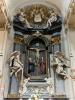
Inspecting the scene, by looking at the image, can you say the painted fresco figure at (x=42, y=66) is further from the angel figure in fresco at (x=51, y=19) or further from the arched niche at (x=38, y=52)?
the angel figure in fresco at (x=51, y=19)

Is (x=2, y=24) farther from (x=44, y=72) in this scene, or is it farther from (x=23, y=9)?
(x=44, y=72)

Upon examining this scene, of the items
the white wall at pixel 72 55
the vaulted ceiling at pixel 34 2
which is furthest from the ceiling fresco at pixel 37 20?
the white wall at pixel 72 55

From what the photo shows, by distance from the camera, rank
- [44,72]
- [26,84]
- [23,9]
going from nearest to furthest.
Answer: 1. [26,84]
2. [44,72]
3. [23,9]

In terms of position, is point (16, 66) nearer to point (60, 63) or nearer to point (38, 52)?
point (38, 52)

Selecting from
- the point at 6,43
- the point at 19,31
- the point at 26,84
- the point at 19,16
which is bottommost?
the point at 26,84

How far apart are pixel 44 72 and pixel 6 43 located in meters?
2.18

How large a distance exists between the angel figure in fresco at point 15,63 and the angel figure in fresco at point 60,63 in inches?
61.0

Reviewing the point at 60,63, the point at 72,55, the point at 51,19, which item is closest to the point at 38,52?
the point at 60,63

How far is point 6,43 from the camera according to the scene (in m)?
9.43

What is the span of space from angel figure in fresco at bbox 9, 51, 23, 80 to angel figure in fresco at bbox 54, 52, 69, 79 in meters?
1.55

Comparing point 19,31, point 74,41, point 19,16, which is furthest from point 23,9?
point 74,41

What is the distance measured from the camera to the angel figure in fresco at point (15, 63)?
879cm

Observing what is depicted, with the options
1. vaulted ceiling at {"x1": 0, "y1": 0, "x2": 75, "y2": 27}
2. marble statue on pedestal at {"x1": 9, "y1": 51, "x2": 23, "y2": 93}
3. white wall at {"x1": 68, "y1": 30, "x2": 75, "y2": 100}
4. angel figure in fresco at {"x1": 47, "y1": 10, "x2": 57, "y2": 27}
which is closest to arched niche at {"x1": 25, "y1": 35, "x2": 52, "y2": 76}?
marble statue on pedestal at {"x1": 9, "y1": 51, "x2": 23, "y2": 93}

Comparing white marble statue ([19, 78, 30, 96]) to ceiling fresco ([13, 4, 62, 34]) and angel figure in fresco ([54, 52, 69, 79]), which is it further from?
ceiling fresco ([13, 4, 62, 34])
